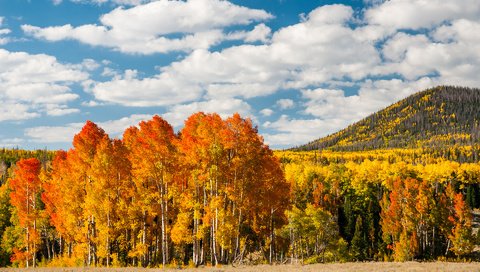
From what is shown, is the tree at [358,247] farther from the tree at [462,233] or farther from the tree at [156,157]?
the tree at [156,157]

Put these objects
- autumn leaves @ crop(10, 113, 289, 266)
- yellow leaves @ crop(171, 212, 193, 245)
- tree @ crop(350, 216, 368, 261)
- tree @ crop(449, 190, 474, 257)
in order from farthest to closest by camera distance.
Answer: tree @ crop(350, 216, 368, 261)
tree @ crop(449, 190, 474, 257)
yellow leaves @ crop(171, 212, 193, 245)
autumn leaves @ crop(10, 113, 289, 266)

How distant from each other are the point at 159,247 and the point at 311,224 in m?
24.8

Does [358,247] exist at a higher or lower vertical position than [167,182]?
lower

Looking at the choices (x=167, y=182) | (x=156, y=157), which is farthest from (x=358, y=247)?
(x=156, y=157)

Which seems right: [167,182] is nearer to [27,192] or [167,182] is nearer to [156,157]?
[156,157]

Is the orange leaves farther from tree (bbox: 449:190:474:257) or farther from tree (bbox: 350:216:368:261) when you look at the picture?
tree (bbox: 449:190:474:257)

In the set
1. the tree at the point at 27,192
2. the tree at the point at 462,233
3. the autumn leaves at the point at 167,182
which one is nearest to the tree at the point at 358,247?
the tree at the point at 462,233

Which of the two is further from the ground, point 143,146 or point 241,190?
point 143,146

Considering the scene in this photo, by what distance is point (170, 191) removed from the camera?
→ 112 ft

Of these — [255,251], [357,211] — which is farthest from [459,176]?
[255,251]

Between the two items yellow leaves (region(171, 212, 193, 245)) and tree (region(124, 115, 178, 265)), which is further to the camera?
yellow leaves (region(171, 212, 193, 245))

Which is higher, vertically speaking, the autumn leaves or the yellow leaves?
the autumn leaves

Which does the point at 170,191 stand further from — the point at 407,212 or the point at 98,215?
the point at 407,212

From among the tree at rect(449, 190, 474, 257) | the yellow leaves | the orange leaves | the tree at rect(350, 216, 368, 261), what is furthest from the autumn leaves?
the tree at rect(449, 190, 474, 257)
